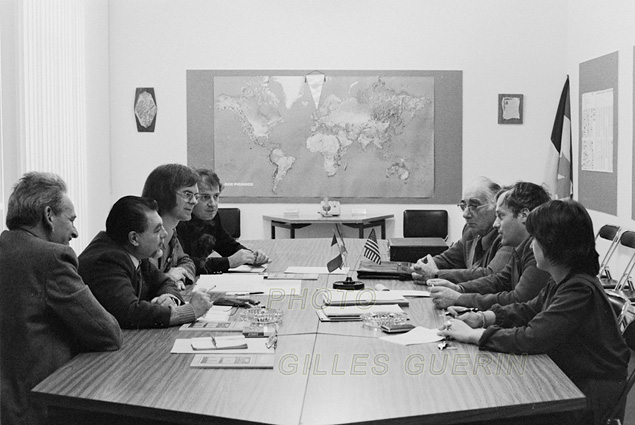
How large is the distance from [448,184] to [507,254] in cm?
→ 444

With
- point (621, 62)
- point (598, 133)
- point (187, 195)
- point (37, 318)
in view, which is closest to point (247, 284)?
point (187, 195)

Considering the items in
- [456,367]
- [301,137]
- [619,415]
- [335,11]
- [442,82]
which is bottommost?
[619,415]

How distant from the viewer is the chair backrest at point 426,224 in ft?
27.7

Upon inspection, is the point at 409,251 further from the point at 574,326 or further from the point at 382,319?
the point at 574,326

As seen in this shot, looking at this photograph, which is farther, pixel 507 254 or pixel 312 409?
pixel 507 254

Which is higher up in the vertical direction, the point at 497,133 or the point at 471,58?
the point at 471,58

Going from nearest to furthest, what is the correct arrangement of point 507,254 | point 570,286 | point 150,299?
point 570,286
point 150,299
point 507,254

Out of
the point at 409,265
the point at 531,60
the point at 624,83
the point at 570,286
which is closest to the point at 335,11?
the point at 531,60

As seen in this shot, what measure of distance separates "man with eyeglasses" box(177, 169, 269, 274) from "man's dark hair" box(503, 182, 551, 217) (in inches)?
75.0

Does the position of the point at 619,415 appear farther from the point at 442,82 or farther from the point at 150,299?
the point at 442,82

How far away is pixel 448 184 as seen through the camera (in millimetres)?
8602

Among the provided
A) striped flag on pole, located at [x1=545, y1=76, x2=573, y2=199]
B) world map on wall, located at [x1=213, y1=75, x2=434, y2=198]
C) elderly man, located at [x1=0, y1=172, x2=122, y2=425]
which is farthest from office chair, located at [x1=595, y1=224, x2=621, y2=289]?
elderly man, located at [x1=0, y1=172, x2=122, y2=425]

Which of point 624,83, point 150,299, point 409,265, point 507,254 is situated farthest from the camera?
point 624,83

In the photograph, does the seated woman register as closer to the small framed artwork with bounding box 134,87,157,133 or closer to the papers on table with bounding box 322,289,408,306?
the papers on table with bounding box 322,289,408,306
